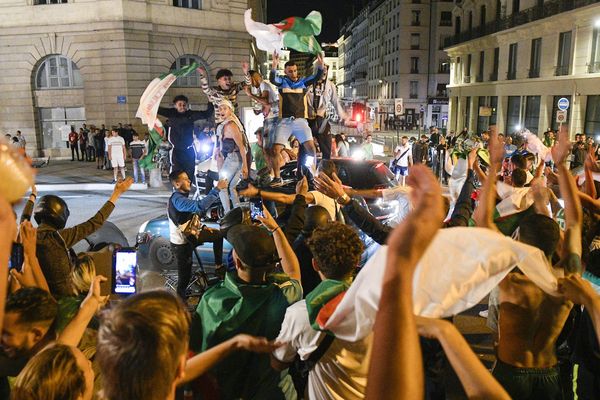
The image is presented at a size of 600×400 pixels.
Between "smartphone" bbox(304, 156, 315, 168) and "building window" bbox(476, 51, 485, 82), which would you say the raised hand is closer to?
"smartphone" bbox(304, 156, 315, 168)

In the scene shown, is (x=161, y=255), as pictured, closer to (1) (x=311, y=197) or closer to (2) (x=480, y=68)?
(1) (x=311, y=197)

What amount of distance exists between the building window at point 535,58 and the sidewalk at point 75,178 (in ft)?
92.9

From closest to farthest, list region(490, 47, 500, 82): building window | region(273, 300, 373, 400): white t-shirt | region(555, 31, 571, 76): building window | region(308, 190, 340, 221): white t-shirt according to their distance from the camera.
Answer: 1. region(273, 300, 373, 400): white t-shirt
2. region(308, 190, 340, 221): white t-shirt
3. region(555, 31, 571, 76): building window
4. region(490, 47, 500, 82): building window

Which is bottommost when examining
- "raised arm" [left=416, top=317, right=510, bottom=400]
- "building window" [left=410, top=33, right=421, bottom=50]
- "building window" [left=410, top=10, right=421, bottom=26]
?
"raised arm" [left=416, top=317, right=510, bottom=400]

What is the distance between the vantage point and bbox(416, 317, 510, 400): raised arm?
168cm

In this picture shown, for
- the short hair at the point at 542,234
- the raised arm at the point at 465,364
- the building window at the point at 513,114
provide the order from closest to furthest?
1. the raised arm at the point at 465,364
2. the short hair at the point at 542,234
3. the building window at the point at 513,114

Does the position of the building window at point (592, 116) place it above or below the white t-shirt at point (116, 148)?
above

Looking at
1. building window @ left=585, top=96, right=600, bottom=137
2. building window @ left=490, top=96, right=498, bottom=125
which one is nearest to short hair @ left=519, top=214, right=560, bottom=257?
building window @ left=585, top=96, right=600, bottom=137

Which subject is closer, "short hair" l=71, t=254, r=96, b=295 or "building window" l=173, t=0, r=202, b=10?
"short hair" l=71, t=254, r=96, b=295

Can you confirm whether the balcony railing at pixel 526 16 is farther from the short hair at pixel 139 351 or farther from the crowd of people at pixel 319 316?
the short hair at pixel 139 351

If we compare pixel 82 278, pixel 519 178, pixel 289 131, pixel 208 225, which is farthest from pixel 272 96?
pixel 82 278

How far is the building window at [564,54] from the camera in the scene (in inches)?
1267

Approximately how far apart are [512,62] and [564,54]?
7303mm

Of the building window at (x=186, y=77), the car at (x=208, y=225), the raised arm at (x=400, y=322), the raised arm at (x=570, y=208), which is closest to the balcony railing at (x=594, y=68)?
the building window at (x=186, y=77)
